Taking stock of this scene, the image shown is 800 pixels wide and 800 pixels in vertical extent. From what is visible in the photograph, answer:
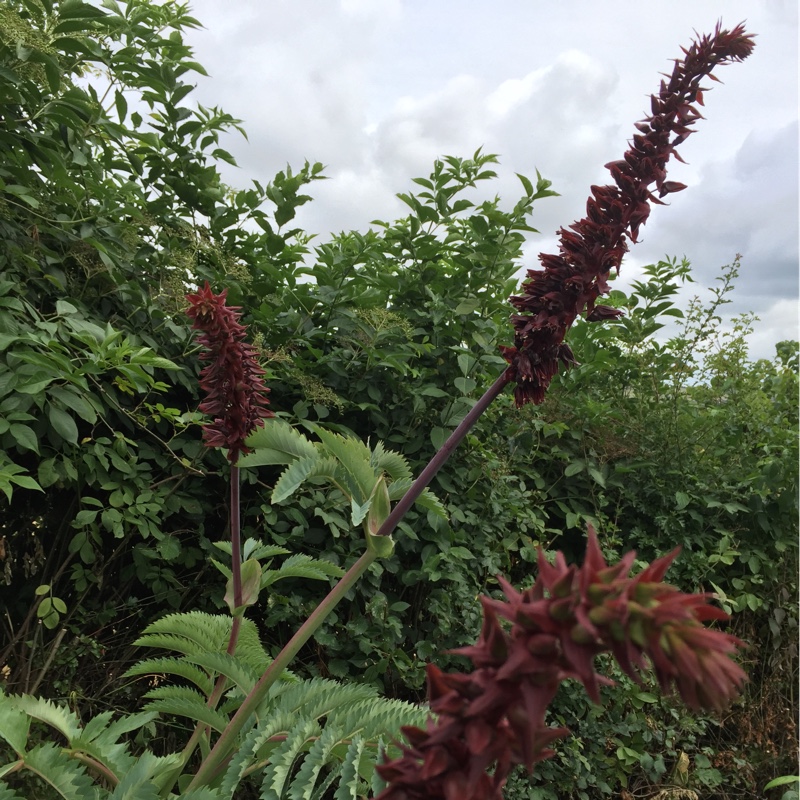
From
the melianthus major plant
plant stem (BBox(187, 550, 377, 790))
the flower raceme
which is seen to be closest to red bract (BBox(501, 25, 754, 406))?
the melianthus major plant

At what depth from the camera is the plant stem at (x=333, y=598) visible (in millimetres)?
1079

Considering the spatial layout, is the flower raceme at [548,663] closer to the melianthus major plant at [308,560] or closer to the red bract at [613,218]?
the melianthus major plant at [308,560]

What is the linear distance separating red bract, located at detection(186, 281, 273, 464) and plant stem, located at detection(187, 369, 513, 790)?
1.03ft

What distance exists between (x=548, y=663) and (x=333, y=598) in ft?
2.72

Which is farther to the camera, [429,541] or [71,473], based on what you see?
[429,541]

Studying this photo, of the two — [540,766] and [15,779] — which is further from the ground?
[540,766]

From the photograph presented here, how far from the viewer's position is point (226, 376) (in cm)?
119

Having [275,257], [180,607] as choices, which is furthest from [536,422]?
[180,607]

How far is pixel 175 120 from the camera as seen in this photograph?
277 centimetres

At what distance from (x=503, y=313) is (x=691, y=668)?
273cm

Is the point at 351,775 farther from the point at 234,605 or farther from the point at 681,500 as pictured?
the point at 681,500

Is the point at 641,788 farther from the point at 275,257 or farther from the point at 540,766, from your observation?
the point at 275,257

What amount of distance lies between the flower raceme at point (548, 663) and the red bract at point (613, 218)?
0.80 m

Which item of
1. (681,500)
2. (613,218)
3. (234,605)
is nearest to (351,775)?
(234,605)
